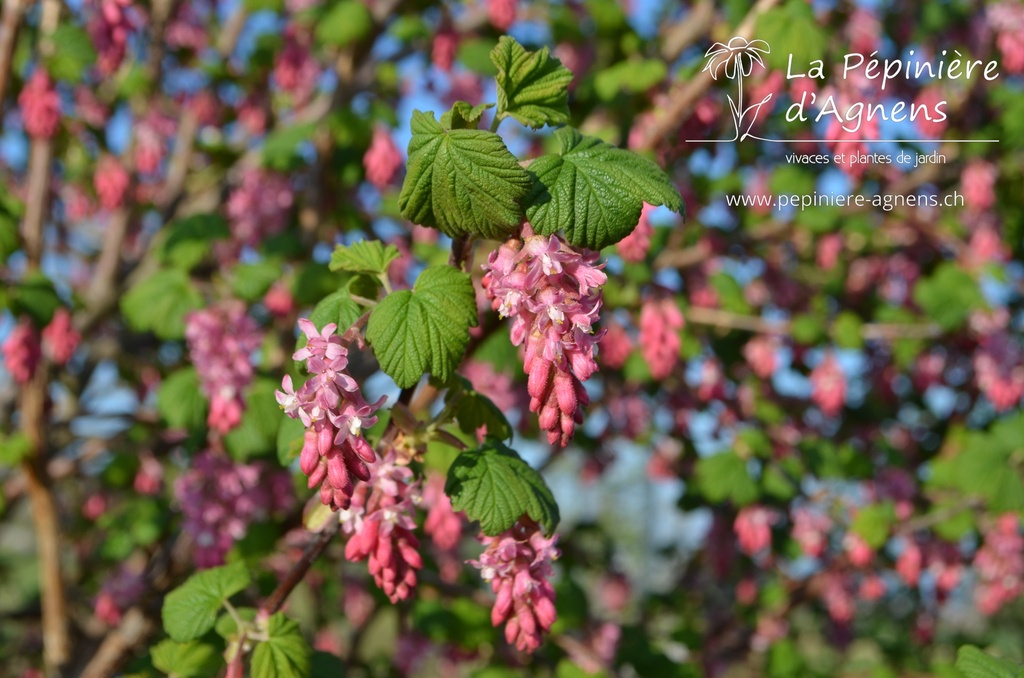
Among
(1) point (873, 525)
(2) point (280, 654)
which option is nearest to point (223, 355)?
(2) point (280, 654)

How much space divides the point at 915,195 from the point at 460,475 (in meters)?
4.93

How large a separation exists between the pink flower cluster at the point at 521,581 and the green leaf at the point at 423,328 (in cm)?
40

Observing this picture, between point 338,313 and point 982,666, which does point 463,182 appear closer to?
A: point 338,313

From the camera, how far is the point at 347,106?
4527 millimetres

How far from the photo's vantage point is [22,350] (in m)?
3.37

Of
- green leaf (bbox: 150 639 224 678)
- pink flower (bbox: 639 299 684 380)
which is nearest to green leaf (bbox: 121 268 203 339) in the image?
green leaf (bbox: 150 639 224 678)

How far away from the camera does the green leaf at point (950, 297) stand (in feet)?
16.2

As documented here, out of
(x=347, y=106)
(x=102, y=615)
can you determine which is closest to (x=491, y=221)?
(x=347, y=106)

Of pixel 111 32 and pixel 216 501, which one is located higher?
pixel 111 32

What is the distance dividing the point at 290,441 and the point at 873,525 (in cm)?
388

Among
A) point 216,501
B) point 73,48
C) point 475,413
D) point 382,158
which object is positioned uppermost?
point 73,48

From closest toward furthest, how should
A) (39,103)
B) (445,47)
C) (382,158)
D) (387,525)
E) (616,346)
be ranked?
(387,525) → (39,103) → (382,158) → (616,346) → (445,47)

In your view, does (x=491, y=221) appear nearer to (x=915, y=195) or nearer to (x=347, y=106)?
(x=347, y=106)

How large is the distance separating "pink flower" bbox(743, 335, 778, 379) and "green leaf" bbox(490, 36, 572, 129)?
3.70 m
